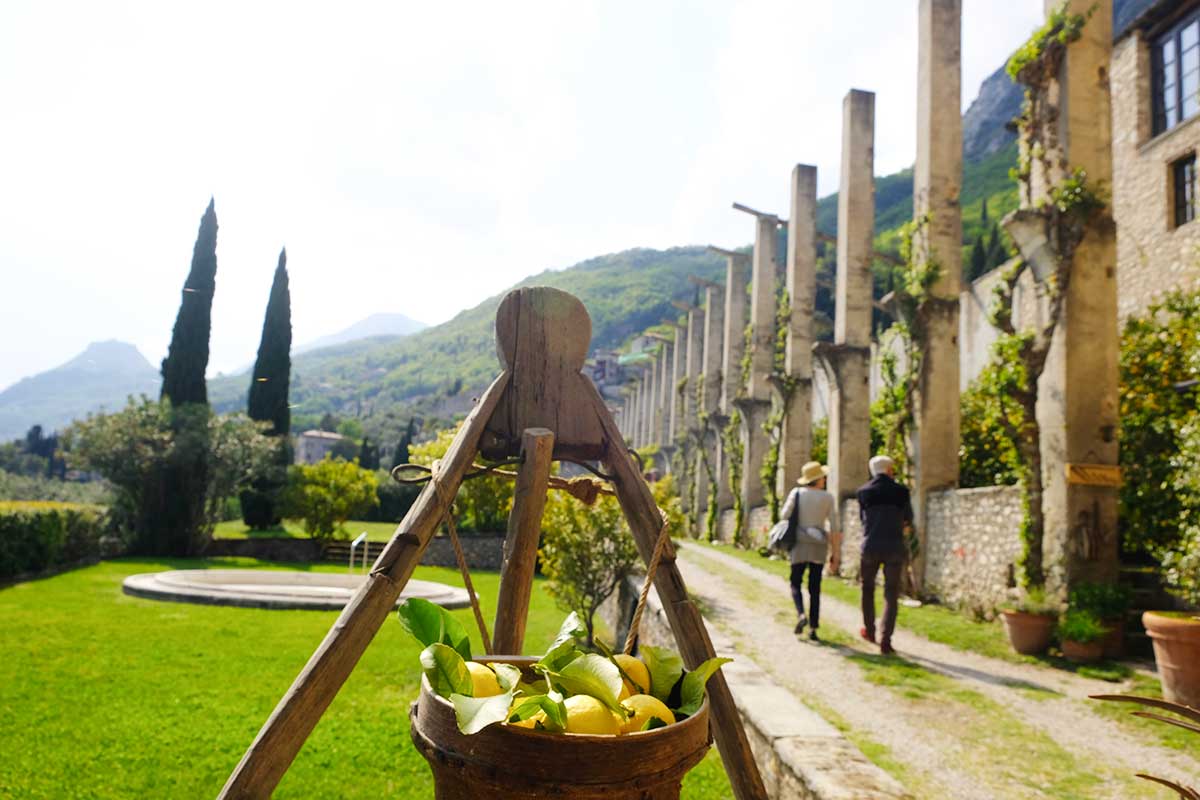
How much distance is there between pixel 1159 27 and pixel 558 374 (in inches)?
796

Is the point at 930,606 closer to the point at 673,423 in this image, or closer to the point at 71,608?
the point at 71,608

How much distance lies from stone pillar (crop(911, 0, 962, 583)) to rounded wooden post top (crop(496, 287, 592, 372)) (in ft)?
31.4

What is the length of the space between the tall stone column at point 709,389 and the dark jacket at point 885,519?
19605 millimetres

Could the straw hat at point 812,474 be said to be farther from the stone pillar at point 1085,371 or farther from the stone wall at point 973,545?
the stone pillar at point 1085,371

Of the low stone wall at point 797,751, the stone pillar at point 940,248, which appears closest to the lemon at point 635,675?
the low stone wall at point 797,751

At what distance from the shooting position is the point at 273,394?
25.5 meters

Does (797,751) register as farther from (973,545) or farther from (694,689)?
(973,545)

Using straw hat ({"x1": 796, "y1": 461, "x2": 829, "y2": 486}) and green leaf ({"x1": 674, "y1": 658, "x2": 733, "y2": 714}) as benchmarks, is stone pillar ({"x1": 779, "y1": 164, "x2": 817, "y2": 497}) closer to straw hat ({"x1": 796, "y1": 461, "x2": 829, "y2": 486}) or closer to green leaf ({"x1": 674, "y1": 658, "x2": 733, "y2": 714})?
straw hat ({"x1": 796, "y1": 461, "x2": 829, "y2": 486})

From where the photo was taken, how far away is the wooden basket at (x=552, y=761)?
55.5 inches

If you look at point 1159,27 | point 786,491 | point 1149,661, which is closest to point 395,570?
point 1149,661

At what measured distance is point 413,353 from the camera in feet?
209

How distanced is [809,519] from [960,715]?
2785mm

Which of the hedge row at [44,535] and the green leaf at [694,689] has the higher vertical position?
the green leaf at [694,689]

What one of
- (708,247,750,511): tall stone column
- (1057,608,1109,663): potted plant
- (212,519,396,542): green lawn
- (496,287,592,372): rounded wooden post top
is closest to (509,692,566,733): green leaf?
(496,287,592,372): rounded wooden post top
